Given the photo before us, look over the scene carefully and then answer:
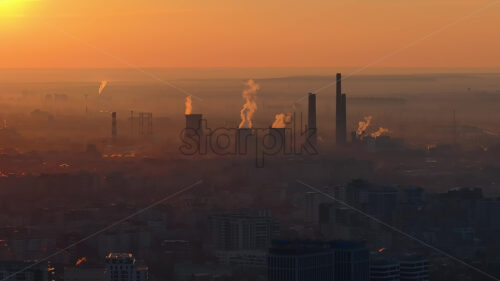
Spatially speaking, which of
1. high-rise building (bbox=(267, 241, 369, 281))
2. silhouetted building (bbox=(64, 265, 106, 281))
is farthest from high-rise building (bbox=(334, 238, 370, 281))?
silhouetted building (bbox=(64, 265, 106, 281))

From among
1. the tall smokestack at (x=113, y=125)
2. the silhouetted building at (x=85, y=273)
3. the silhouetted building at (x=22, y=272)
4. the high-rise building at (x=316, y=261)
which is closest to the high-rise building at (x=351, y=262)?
the high-rise building at (x=316, y=261)

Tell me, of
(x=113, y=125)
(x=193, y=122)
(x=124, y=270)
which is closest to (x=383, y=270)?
(x=124, y=270)

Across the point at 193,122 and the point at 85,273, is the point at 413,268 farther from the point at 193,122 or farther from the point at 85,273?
the point at 193,122

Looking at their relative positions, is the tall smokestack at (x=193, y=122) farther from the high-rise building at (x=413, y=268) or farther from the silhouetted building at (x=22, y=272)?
the high-rise building at (x=413, y=268)

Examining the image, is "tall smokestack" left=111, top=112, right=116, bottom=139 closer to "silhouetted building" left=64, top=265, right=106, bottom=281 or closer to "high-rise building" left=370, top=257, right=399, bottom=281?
"silhouetted building" left=64, top=265, right=106, bottom=281

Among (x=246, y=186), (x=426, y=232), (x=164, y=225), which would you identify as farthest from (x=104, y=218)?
(x=426, y=232)

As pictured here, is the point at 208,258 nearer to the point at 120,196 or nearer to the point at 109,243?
the point at 109,243
